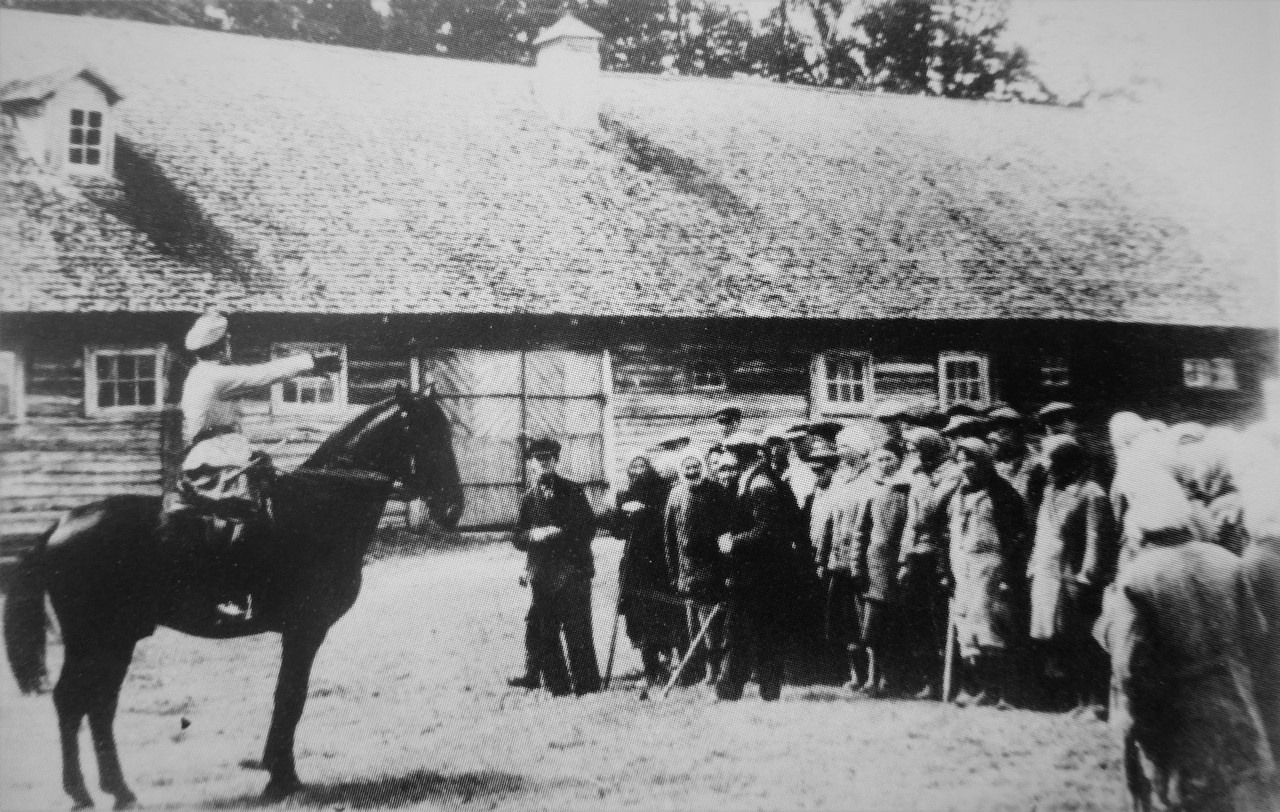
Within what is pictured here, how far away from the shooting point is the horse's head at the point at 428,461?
3799 millimetres

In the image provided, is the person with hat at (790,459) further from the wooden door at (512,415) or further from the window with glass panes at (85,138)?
the window with glass panes at (85,138)

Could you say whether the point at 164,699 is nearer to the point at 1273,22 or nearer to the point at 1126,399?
the point at 1126,399

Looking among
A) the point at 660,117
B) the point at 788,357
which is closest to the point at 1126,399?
the point at 788,357

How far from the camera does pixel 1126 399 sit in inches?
211

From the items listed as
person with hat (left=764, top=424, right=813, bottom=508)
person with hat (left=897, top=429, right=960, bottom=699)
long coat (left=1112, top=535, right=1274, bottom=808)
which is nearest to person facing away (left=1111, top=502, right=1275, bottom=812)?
long coat (left=1112, top=535, right=1274, bottom=808)

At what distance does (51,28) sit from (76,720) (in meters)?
3.00

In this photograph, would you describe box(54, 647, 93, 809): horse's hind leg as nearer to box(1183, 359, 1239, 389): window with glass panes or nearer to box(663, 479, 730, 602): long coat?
box(663, 479, 730, 602): long coat

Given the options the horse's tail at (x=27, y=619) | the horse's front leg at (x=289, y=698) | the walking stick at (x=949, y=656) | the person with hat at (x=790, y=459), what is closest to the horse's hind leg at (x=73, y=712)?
the horse's tail at (x=27, y=619)

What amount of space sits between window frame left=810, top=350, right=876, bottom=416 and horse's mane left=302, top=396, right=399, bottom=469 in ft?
9.19

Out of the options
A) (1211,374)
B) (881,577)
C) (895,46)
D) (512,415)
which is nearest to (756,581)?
(881,577)

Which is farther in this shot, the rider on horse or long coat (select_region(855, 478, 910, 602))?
long coat (select_region(855, 478, 910, 602))

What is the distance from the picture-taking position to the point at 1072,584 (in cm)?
414

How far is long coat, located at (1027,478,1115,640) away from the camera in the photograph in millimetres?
4078

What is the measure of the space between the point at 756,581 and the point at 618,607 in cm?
67
